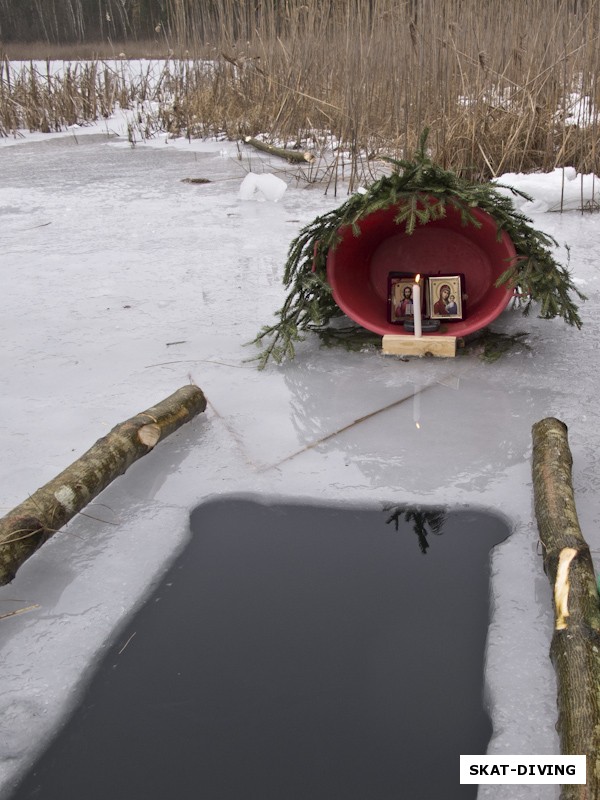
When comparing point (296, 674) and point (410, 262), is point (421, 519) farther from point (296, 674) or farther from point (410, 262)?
point (410, 262)

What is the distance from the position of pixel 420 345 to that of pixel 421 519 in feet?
2.86

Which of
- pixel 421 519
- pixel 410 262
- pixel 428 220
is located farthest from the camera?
pixel 410 262

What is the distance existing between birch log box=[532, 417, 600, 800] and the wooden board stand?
734 mm

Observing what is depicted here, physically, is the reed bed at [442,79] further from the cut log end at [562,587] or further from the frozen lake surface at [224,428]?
the cut log end at [562,587]

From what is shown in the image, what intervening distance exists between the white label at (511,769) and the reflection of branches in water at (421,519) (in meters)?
0.53

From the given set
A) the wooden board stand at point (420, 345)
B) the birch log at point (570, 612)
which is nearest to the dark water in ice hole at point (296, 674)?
the birch log at point (570, 612)

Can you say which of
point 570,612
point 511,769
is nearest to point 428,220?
point 570,612

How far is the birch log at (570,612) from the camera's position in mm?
1056

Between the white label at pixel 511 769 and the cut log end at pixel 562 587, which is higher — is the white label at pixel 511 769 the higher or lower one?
the lower one

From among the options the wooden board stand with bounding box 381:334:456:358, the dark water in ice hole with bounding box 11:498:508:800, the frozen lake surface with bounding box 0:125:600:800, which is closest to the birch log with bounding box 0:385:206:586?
the frozen lake surface with bounding box 0:125:600:800

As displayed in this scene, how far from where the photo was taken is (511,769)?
3.61 ft

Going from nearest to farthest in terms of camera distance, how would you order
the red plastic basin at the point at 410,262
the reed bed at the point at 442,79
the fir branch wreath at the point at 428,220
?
the fir branch wreath at the point at 428,220 → the red plastic basin at the point at 410,262 → the reed bed at the point at 442,79

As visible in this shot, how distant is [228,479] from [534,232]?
3.72 ft

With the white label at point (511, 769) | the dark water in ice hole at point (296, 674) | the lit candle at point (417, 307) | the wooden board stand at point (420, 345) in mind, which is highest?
the lit candle at point (417, 307)
